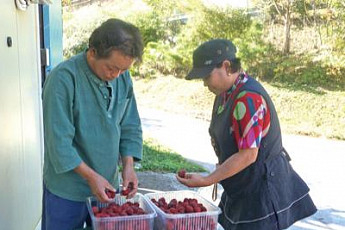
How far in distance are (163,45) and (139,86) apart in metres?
1.42

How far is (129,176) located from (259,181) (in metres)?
0.60

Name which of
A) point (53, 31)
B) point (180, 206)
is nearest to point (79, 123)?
point (180, 206)

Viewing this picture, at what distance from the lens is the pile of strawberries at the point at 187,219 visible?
6.51ft

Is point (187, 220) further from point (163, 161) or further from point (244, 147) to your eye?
point (163, 161)

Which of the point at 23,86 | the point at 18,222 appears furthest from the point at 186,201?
the point at 23,86

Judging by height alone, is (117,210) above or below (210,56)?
below

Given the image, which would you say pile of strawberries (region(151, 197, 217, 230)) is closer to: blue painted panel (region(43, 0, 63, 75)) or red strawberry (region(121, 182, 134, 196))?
red strawberry (region(121, 182, 134, 196))

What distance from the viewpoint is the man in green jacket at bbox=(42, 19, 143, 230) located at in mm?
1944

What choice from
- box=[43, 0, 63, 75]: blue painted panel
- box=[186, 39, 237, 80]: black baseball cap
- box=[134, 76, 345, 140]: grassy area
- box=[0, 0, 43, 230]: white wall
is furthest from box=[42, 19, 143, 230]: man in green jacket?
box=[134, 76, 345, 140]: grassy area

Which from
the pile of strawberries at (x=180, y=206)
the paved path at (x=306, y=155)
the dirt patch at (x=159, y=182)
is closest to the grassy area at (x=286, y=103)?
the paved path at (x=306, y=155)

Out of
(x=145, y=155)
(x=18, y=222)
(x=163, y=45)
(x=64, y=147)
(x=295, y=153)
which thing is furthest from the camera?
(x=163, y=45)

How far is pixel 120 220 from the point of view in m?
1.93

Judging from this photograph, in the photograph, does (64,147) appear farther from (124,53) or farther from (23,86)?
(23,86)

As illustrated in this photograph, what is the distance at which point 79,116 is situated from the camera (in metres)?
2.00
